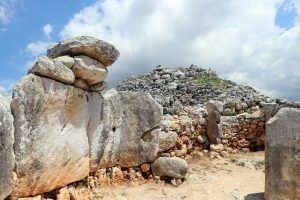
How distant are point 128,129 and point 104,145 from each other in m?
0.87

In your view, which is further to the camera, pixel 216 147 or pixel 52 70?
pixel 216 147

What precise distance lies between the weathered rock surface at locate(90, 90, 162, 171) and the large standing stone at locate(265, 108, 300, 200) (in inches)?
120

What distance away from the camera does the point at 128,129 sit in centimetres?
912

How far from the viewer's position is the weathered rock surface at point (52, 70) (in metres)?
6.57

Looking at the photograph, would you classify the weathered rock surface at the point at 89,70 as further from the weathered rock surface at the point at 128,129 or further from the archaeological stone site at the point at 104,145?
the weathered rock surface at the point at 128,129

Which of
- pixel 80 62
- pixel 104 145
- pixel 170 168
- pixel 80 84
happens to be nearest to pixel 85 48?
pixel 80 62

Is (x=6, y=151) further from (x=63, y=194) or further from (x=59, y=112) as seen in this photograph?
(x=63, y=194)

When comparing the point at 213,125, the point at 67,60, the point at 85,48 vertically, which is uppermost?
the point at 85,48

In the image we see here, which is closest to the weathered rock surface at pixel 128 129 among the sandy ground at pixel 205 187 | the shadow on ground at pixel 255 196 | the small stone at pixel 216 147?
the sandy ground at pixel 205 187

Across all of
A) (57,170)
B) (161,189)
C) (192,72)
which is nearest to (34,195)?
(57,170)

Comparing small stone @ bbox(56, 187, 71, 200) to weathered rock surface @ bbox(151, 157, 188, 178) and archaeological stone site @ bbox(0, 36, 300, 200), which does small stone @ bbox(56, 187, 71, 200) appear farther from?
weathered rock surface @ bbox(151, 157, 188, 178)

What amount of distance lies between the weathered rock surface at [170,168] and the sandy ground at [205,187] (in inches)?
11.5

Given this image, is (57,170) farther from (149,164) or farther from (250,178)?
(250,178)

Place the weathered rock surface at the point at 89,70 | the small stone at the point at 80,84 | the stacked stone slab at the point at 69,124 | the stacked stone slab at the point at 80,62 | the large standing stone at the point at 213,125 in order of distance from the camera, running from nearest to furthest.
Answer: the stacked stone slab at the point at 69,124
the stacked stone slab at the point at 80,62
the weathered rock surface at the point at 89,70
the small stone at the point at 80,84
the large standing stone at the point at 213,125
